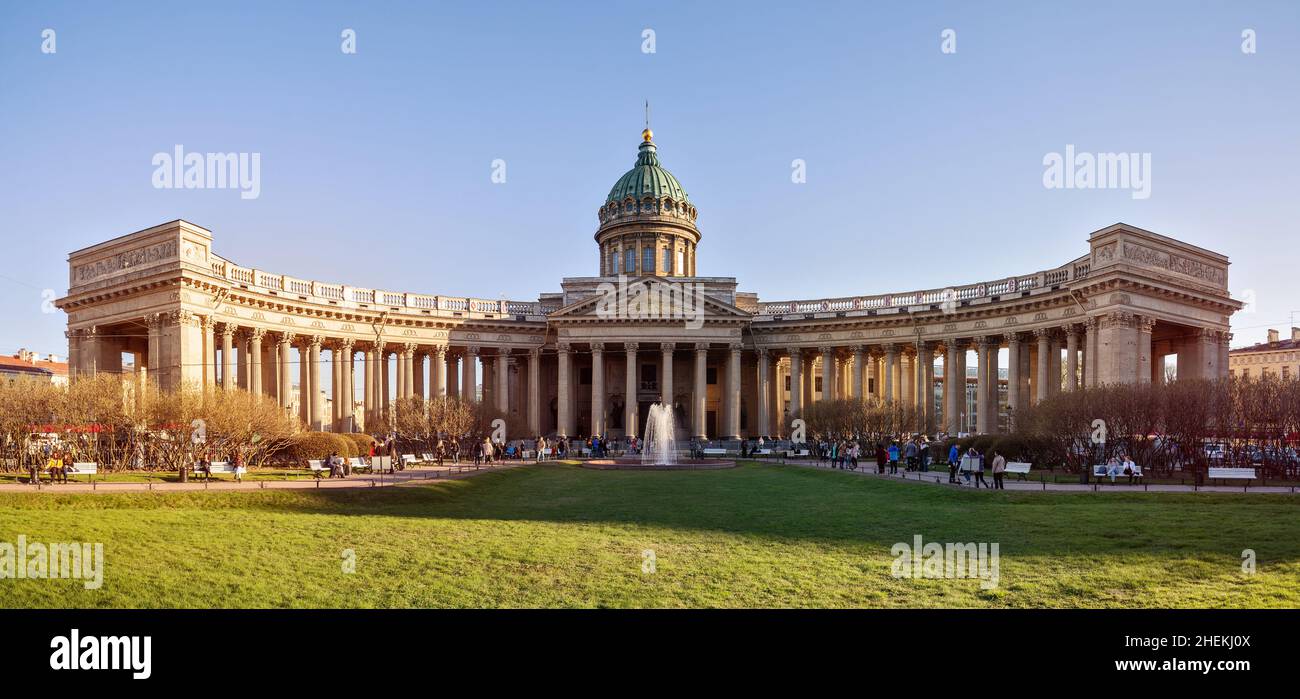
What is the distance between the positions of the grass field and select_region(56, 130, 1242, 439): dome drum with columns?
1681 centimetres

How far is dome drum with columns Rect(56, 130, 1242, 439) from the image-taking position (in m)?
42.9

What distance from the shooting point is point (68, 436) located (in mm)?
27750

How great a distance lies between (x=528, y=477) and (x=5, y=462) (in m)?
19.8

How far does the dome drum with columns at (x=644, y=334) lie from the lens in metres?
42.9

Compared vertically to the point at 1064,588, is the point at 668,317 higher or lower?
higher

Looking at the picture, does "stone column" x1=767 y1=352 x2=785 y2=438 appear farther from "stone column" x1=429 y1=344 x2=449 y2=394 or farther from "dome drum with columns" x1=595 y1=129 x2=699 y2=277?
"stone column" x1=429 y1=344 x2=449 y2=394

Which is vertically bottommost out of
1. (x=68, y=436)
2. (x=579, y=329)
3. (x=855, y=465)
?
(x=855, y=465)

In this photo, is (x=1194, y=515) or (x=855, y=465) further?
(x=855, y=465)

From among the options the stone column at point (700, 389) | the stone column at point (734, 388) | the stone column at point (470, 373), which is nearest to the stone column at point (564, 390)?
the stone column at point (470, 373)

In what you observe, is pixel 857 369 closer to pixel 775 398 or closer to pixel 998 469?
pixel 775 398

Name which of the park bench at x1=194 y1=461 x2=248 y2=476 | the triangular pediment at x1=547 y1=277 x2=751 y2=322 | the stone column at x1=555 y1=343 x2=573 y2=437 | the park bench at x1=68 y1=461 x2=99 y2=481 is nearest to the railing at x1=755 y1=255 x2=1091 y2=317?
the triangular pediment at x1=547 y1=277 x2=751 y2=322

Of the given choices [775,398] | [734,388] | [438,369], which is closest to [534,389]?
[438,369]
